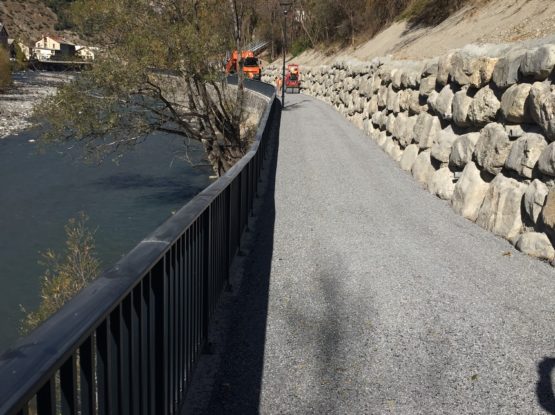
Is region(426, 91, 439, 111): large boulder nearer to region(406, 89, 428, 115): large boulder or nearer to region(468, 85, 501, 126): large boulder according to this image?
region(406, 89, 428, 115): large boulder

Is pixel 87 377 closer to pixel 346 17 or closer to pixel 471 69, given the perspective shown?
pixel 471 69

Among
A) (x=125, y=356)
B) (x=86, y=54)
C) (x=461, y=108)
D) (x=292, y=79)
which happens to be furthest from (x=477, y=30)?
(x=292, y=79)

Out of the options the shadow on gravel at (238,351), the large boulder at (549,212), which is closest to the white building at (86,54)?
the shadow on gravel at (238,351)

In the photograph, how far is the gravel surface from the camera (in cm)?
464

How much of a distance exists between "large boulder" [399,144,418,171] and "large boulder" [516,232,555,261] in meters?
6.74

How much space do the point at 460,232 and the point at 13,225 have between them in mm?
19022

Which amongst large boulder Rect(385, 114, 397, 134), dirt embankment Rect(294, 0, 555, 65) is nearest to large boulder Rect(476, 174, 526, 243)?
dirt embankment Rect(294, 0, 555, 65)

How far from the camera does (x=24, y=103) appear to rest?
66188mm

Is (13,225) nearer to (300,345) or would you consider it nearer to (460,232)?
(460,232)

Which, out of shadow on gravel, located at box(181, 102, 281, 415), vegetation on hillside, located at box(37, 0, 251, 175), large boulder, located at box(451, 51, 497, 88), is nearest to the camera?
shadow on gravel, located at box(181, 102, 281, 415)

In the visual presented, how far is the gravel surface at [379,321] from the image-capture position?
4.64m

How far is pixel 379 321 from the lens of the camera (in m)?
6.09

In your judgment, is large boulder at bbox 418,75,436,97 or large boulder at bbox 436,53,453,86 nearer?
large boulder at bbox 436,53,453,86

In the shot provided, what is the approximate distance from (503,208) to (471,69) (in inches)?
138
